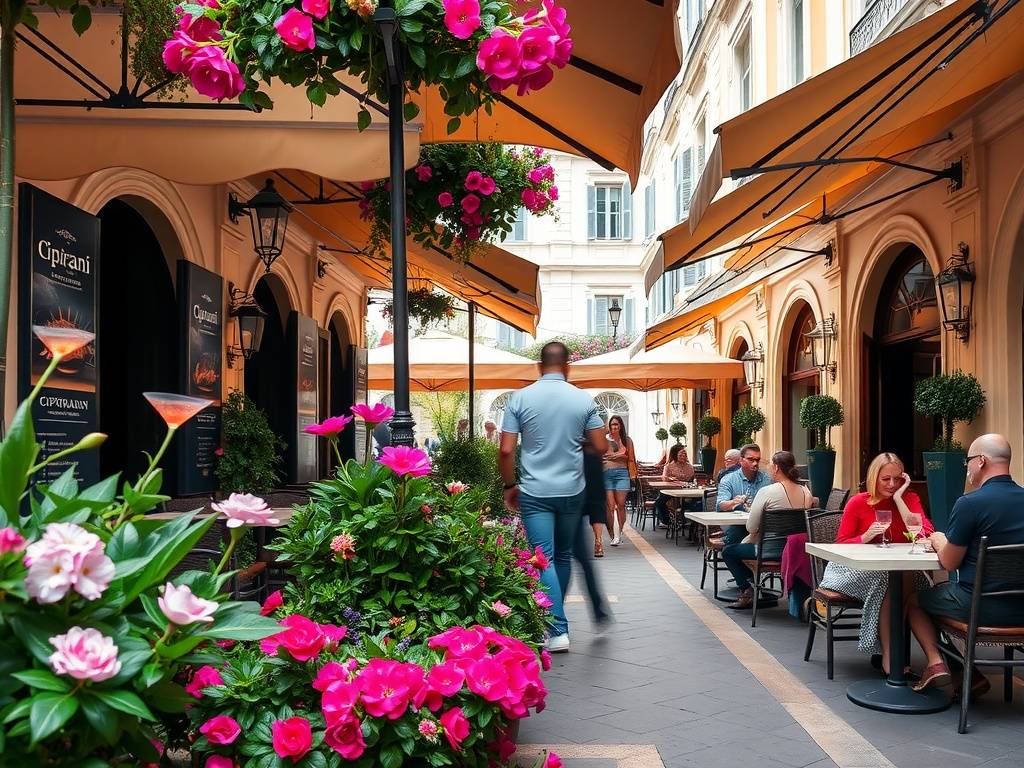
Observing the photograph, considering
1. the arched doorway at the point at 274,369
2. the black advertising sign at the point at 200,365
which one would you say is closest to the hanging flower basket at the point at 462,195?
the black advertising sign at the point at 200,365

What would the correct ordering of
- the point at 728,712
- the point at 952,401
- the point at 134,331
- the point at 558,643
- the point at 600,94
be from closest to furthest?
the point at 728,712 → the point at 600,94 → the point at 558,643 → the point at 134,331 → the point at 952,401

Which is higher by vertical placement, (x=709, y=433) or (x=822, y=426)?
(x=822, y=426)

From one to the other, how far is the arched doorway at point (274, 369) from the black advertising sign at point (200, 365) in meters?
2.33

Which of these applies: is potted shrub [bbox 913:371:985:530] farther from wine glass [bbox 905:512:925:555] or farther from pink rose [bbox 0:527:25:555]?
pink rose [bbox 0:527:25:555]

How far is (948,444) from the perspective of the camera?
8.67 m

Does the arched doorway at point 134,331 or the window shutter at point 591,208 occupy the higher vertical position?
the window shutter at point 591,208

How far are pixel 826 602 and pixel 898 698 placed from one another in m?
0.81

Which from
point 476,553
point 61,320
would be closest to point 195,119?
point 61,320

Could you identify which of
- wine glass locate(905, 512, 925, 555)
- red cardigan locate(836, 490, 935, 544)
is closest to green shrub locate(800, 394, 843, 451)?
red cardigan locate(836, 490, 935, 544)

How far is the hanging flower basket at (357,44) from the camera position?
112 inches

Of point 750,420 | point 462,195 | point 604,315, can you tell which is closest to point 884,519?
point 462,195

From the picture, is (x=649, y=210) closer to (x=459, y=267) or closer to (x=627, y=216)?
(x=627, y=216)

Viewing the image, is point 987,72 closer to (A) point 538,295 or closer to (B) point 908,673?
(B) point 908,673

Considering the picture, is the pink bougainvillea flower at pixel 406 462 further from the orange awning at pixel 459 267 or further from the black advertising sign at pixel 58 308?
the orange awning at pixel 459 267
